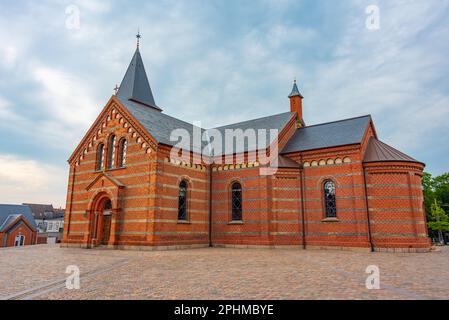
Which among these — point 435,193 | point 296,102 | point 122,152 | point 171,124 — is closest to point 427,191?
point 435,193

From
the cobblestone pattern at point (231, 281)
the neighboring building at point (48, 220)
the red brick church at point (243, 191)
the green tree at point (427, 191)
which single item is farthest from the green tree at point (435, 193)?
the neighboring building at point (48, 220)

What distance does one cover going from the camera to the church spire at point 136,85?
3062 cm

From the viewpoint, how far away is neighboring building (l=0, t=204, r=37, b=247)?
Answer: 169 ft

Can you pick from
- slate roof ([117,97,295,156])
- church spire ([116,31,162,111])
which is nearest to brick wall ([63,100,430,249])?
slate roof ([117,97,295,156])

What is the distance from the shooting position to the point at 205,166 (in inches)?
1003

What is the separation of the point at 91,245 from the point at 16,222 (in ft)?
129

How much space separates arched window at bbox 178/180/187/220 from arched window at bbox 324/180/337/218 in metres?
9.89

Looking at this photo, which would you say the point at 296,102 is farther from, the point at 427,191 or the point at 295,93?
the point at 427,191

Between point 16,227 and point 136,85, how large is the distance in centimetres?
3846

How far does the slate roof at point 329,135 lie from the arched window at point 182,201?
7812 mm

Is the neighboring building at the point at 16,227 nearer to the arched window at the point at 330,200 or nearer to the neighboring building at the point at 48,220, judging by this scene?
the neighboring building at the point at 48,220
